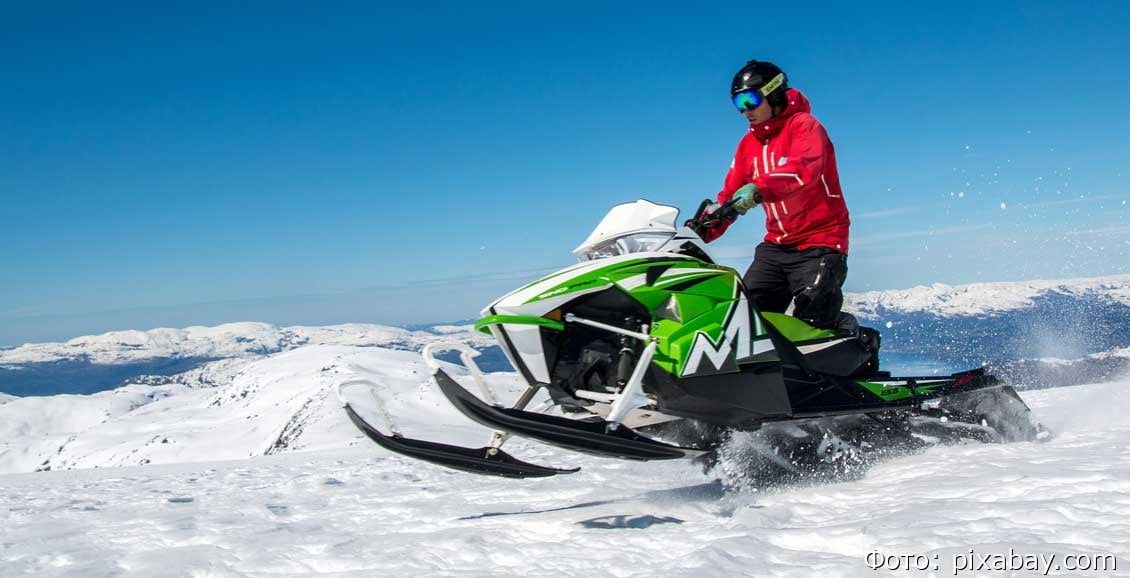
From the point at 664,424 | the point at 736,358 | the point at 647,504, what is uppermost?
A: the point at 736,358

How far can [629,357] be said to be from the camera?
3596 millimetres

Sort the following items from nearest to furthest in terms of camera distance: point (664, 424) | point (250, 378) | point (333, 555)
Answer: point (333, 555), point (664, 424), point (250, 378)

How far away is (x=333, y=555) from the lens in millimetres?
3516

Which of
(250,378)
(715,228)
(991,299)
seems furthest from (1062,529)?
(991,299)

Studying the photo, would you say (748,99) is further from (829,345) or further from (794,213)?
(829,345)

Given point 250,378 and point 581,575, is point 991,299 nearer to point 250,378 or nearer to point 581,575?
point 250,378

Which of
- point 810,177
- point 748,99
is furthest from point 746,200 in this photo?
point 748,99

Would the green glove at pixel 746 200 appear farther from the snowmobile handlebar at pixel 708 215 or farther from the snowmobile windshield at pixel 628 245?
the snowmobile windshield at pixel 628 245

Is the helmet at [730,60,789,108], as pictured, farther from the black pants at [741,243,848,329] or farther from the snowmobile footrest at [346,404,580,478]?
the snowmobile footrest at [346,404,580,478]

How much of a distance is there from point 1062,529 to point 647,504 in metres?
2.05

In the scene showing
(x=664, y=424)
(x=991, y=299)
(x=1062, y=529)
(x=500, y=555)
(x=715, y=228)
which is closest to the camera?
(x=1062, y=529)

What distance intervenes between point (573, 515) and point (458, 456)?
2.54ft

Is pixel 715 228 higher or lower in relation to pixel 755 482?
higher

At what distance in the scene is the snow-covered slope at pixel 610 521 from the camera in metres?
2.90
